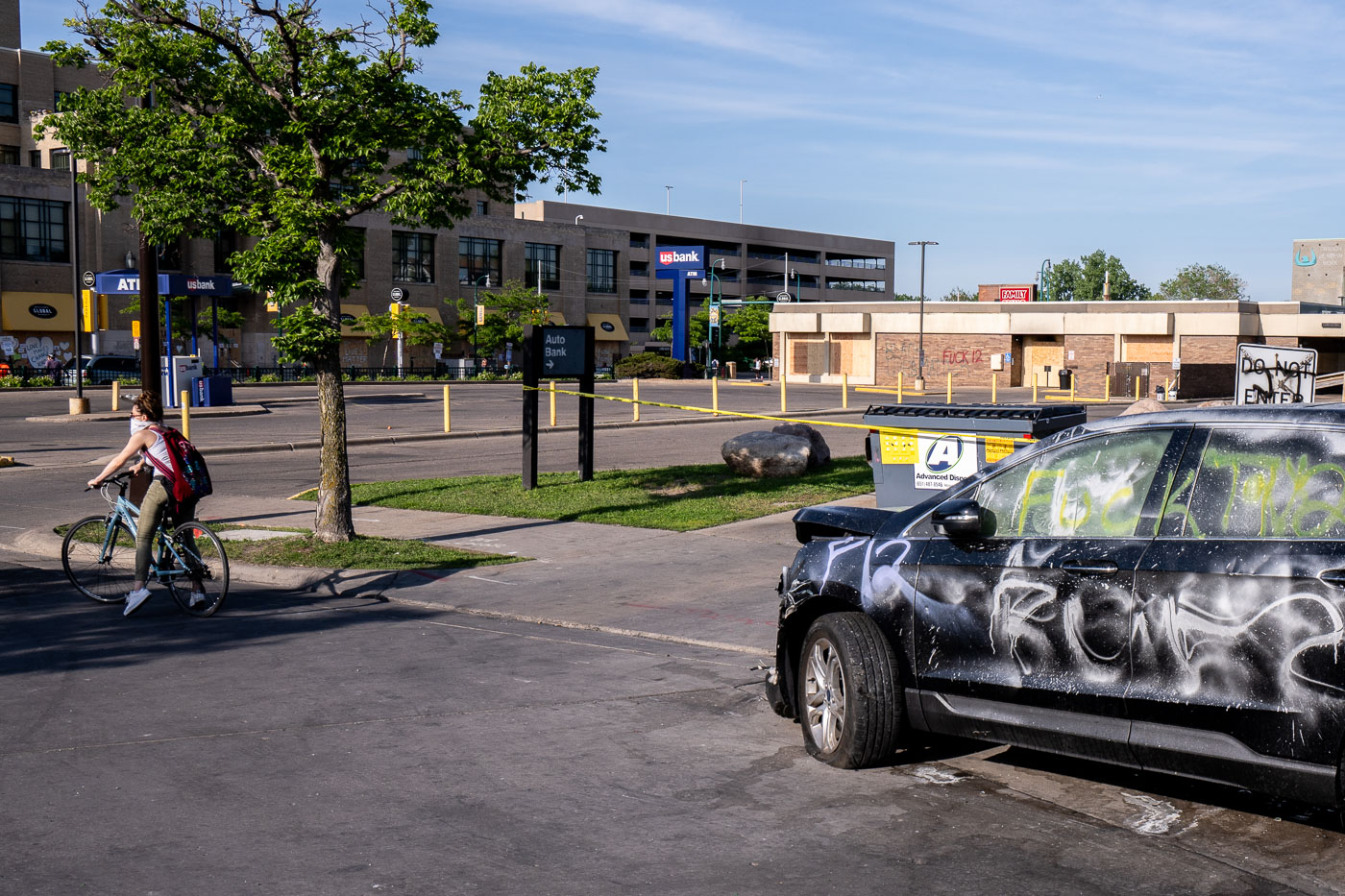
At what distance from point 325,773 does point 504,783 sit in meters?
0.85

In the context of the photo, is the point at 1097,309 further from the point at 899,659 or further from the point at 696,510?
the point at 899,659

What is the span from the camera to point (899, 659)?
5.69 meters

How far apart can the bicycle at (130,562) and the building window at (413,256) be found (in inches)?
3062

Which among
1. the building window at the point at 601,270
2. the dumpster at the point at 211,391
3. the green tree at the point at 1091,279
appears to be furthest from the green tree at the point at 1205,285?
the dumpster at the point at 211,391

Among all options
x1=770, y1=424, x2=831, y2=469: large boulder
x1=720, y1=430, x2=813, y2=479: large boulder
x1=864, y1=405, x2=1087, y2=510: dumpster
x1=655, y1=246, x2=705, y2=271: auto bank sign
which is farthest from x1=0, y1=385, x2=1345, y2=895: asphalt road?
x1=655, y1=246, x2=705, y2=271: auto bank sign

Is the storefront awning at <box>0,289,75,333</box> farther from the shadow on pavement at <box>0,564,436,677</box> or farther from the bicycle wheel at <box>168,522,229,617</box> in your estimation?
the bicycle wheel at <box>168,522,229,617</box>

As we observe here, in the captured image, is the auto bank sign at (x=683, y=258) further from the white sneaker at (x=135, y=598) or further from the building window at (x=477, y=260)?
the white sneaker at (x=135, y=598)

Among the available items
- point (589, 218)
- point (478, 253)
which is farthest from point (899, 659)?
point (589, 218)

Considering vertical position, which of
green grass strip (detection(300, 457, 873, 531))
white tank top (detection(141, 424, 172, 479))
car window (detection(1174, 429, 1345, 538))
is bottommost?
green grass strip (detection(300, 457, 873, 531))

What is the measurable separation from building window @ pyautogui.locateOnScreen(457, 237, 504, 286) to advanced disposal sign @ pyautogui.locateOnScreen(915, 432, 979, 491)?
81.2 metres

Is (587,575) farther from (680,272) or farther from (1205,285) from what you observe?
(1205,285)

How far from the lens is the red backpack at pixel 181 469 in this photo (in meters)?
9.60

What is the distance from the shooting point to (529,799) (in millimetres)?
5371

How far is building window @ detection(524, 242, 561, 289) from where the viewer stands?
3789 inches
